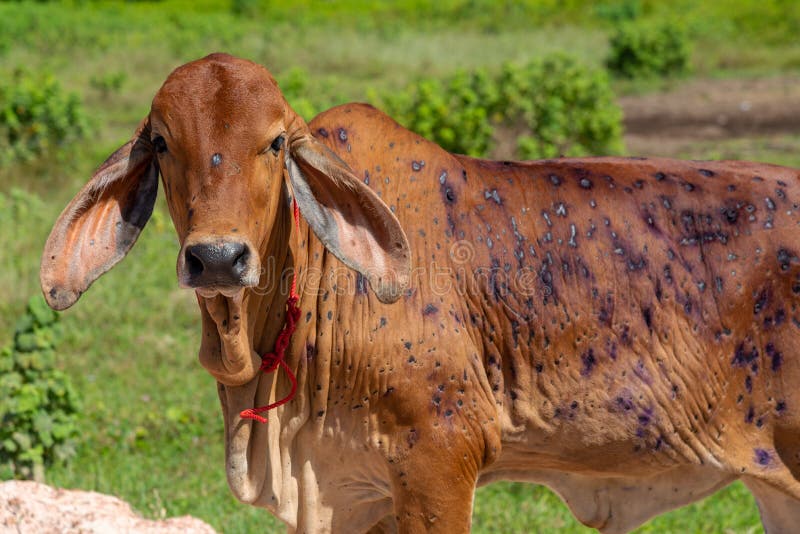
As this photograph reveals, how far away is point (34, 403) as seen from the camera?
506 cm

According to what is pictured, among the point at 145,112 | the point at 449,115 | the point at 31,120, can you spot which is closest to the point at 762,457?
the point at 449,115

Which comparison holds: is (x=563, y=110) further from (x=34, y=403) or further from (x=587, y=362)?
(x=587, y=362)

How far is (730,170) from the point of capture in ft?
11.2

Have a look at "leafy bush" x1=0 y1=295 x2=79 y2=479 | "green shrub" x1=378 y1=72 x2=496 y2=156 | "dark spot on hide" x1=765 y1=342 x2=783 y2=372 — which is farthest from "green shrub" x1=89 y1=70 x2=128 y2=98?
"dark spot on hide" x1=765 y1=342 x2=783 y2=372

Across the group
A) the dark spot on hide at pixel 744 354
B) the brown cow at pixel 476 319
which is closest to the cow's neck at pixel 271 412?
the brown cow at pixel 476 319

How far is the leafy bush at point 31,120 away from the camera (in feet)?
30.8

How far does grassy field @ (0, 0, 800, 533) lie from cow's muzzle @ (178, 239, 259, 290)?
86.6 inches

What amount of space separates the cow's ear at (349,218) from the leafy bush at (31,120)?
698 centimetres

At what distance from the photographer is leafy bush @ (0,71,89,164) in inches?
369

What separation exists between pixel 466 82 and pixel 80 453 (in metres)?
5.19

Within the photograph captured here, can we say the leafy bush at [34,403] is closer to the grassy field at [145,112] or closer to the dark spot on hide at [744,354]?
the grassy field at [145,112]

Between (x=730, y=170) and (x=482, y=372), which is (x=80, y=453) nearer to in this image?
(x=482, y=372)

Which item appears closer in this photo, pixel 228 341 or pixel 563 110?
pixel 228 341

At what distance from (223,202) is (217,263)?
0.18 m
